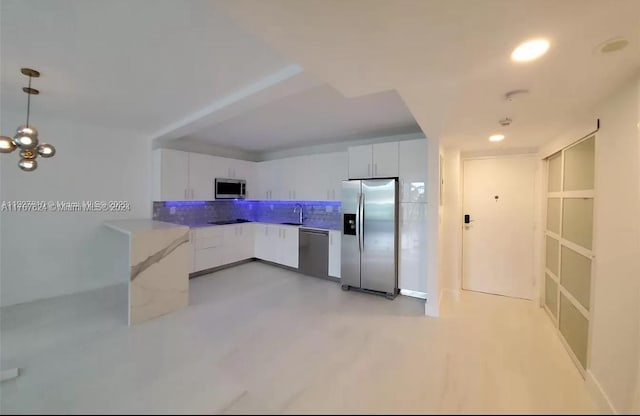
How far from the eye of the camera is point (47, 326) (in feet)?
8.43

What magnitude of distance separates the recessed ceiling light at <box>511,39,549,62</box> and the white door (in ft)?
9.08

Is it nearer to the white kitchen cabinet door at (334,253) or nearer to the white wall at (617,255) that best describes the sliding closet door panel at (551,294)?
the white wall at (617,255)

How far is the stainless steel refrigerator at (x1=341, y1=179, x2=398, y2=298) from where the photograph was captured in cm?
341

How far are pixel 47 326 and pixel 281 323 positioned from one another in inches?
92.8

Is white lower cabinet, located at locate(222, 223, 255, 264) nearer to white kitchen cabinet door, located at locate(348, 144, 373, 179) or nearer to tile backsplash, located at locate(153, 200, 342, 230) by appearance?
tile backsplash, located at locate(153, 200, 342, 230)

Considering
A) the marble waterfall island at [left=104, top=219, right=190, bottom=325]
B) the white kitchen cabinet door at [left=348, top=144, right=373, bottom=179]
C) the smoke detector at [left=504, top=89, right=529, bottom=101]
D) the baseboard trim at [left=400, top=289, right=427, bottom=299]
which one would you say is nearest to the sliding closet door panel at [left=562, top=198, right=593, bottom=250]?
the smoke detector at [left=504, top=89, right=529, bottom=101]

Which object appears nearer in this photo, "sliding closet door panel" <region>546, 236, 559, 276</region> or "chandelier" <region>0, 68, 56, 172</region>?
"chandelier" <region>0, 68, 56, 172</region>

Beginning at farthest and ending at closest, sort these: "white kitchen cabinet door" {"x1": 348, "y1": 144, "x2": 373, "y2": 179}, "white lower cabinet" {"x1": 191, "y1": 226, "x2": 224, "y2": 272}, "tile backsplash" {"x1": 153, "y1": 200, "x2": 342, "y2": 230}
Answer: "tile backsplash" {"x1": 153, "y1": 200, "x2": 342, "y2": 230} → "white lower cabinet" {"x1": 191, "y1": 226, "x2": 224, "y2": 272} → "white kitchen cabinet door" {"x1": 348, "y1": 144, "x2": 373, "y2": 179}

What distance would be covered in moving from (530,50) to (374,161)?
2.45 meters

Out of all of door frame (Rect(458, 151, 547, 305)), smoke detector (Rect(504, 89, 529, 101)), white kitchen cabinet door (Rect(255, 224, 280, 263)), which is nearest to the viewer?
smoke detector (Rect(504, 89, 529, 101))

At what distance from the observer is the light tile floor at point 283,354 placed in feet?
2.57

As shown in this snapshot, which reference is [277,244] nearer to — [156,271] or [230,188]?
[230,188]

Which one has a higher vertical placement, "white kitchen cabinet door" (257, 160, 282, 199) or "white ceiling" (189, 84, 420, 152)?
"white ceiling" (189, 84, 420, 152)

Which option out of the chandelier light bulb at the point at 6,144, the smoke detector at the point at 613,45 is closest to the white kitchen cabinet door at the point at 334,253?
the smoke detector at the point at 613,45
